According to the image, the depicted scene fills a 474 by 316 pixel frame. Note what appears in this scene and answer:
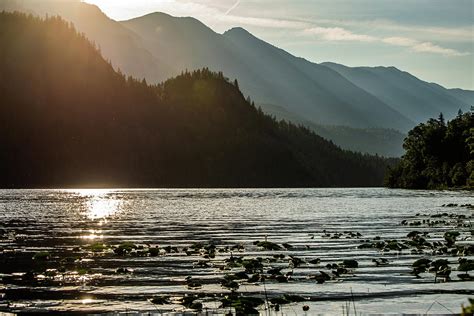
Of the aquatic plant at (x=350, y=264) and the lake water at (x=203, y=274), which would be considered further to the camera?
the aquatic plant at (x=350, y=264)

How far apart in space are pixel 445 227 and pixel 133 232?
33211mm

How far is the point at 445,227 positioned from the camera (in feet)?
275

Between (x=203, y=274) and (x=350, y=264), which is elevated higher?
(x=350, y=264)

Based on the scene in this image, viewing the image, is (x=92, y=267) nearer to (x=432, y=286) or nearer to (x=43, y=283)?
(x=43, y=283)

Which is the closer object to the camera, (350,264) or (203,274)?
(203,274)

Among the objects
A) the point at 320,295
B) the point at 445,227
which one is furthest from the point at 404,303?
the point at 445,227

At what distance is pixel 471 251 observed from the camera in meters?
55.6

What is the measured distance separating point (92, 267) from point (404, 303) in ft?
72.7

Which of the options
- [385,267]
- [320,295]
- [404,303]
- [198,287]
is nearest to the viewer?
[404,303]

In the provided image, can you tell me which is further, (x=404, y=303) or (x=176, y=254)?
(x=176, y=254)

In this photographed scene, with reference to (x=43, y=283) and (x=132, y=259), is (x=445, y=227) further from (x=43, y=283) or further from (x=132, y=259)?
(x=43, y=283)

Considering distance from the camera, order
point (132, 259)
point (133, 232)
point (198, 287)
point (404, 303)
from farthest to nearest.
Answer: point (133, 232)
point (132, 259)
point (198, 287)
point (404, 303)

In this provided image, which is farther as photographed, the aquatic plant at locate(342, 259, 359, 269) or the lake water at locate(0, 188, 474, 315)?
the aquatic plant at locate(342, 259, 359, 269)

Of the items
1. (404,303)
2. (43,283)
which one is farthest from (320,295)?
(43,283)
